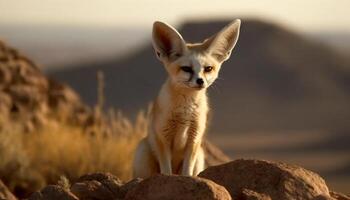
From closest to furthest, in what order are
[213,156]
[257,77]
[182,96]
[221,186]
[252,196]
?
[221,186] < [252,196] < [182,96] < [213,156] < [257,77]

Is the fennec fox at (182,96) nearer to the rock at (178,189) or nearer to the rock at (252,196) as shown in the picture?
the rock at (252,196)

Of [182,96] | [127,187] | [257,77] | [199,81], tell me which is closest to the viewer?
[127,187]

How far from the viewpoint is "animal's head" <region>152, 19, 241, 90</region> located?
314 inches

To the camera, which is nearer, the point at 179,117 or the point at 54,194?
the point at 54,194

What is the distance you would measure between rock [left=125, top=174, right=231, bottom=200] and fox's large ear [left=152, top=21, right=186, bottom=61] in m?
2.02

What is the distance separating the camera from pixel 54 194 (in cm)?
693

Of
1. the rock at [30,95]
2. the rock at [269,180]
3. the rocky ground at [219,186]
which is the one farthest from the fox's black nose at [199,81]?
the rock at [30,95]

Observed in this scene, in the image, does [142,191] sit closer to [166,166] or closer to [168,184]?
[168,184]

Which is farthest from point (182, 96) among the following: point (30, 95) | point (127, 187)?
point (30, 95)

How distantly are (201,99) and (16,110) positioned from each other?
22.1 feet

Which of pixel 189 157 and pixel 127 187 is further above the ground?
pixel 127 187

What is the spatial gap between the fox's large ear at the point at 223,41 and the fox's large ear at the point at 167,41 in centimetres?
25

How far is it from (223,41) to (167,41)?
50 centimetres

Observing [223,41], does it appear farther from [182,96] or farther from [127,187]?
[127,187]
